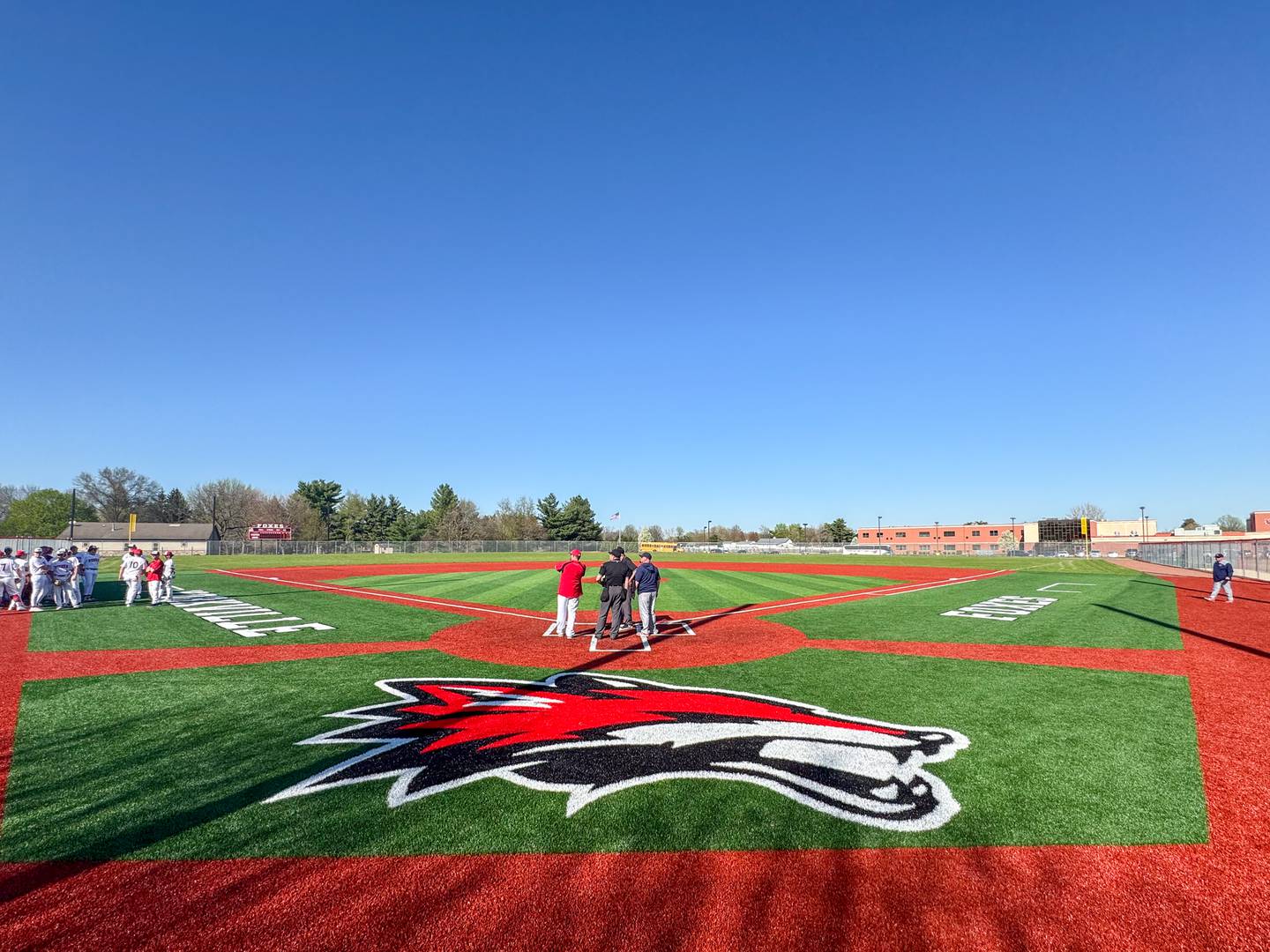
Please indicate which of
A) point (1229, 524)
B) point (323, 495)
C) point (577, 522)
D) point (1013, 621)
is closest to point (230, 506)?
point (323, 495)

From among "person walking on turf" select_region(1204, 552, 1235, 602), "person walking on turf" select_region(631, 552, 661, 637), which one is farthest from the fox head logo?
"person walking on turf" select_region(1204, 552, 1235, 602)

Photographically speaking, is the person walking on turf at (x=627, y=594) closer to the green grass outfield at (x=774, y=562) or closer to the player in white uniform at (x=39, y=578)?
the player in white uniform at (x=39, y=578)

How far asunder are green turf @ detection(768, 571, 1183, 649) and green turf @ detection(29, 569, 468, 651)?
1000 cm

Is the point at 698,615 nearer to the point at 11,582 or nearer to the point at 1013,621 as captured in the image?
the point at 1013,621

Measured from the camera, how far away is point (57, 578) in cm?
1805

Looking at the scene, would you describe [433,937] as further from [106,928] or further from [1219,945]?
[1219,945]

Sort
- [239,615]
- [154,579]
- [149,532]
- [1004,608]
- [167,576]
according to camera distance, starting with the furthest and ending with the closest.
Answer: [149,532] → [167,576] → [1004,608] → [154,579] → [239,615]

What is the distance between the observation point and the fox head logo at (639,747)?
5.54m

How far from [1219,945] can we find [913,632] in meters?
11.4

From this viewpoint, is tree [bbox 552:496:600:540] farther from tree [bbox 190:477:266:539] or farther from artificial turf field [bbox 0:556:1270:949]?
artificial turf field [bbox 0:556:1270:949]

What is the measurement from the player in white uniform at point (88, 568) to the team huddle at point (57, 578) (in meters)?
0.32

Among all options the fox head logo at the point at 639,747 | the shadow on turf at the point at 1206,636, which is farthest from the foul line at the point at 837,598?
the fox head logo at the point at 639,747

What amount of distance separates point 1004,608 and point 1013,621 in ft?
11.2

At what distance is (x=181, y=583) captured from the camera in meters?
28.3
